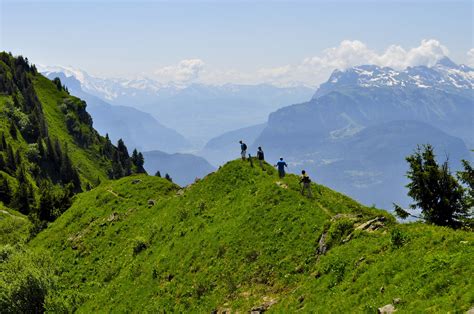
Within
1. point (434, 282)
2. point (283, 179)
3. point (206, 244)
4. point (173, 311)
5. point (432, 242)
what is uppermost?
point (283, 179)

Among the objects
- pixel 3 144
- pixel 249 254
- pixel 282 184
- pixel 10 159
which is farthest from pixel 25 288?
pixel 3 144

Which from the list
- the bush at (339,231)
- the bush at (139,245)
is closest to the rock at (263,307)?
the bush at (339,231)

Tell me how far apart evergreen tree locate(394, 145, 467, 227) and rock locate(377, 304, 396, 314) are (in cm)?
2724

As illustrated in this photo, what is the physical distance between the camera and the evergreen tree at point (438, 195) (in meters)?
44.6

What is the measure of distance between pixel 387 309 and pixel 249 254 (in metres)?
15.6

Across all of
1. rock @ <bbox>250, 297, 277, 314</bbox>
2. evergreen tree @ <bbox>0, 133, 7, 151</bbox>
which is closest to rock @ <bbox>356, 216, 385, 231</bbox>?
rock @ <bbox>250, 297, 277, 314</bbox>

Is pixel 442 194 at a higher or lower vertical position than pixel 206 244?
higher

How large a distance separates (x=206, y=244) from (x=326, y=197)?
40.0ft

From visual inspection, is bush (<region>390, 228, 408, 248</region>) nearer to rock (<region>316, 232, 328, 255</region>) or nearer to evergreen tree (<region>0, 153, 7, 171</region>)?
rock (<region>316, 232, 328, 255</region>)

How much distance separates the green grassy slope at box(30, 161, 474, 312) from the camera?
22.0 m

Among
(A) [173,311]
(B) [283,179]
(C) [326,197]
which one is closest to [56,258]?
(A) [173,311]

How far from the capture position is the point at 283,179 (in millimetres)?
45375

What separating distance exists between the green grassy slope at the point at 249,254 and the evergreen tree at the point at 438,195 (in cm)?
1042

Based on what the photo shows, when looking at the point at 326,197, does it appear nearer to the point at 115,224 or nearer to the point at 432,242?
the point at 432,242
